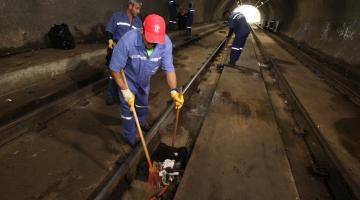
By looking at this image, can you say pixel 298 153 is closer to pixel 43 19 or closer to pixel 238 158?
pixel 238 158

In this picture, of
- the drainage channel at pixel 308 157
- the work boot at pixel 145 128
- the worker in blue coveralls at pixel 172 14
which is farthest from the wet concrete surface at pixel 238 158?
the worker in blue coveralls at pixel 172 14

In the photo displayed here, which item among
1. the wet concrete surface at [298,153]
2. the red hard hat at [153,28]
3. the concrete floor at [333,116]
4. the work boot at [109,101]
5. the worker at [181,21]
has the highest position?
the red hard hat at [153,28]

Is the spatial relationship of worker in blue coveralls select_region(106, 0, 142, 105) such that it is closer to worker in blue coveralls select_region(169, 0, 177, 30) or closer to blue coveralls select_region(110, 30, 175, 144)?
blue coveralls select_region(110, 30, 175, 144)

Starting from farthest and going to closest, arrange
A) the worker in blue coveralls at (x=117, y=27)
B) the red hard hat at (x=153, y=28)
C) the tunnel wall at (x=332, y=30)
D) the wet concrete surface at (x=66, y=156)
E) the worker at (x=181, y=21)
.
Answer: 1. the worker at (x=181, y=21)
2. the tunnel wall at (x=332, y=30)
3. the worker in blue coveralls at (x=117, y=27)
4. the wet concrete surface at (x=66, y=156)
5. the red hard hat at (x=153, y=28)

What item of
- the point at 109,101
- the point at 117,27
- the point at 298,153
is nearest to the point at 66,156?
the point at 109,101

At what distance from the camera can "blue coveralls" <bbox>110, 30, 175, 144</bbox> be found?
8.56 feet

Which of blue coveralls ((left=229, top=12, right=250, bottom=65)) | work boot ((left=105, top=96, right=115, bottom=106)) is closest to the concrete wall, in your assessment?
work boot ((left=105, top=96, right=115, bottom=106))

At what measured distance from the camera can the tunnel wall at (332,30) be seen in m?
9.32

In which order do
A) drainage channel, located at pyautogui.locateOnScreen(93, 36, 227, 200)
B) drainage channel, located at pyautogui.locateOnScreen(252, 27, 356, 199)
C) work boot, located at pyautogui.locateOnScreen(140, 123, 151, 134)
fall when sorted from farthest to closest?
work boot, located at pyautogui.locateOnScreen(140, 123, 151, 134)
drainage channel, located at pyautogui.locateOnScreen(252, 27, 356, 199)
drainage channel, located at pyautogui.locateOnScreen(93, 36, 227, 200)

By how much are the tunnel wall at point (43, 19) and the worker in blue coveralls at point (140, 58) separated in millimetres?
4255

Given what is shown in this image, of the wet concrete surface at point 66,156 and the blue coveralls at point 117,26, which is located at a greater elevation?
the blue coveralls at point 117,26

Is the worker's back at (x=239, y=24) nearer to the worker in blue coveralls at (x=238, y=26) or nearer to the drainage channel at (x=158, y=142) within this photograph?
the worker in blue coveralls at (x=238, y=26)

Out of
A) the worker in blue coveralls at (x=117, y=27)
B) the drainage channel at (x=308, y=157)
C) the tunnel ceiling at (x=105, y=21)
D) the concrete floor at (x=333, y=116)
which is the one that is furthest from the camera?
the tunnel ceiling at (x=105, y=21)

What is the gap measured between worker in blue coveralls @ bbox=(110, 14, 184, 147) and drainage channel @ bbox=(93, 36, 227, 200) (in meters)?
0.55
